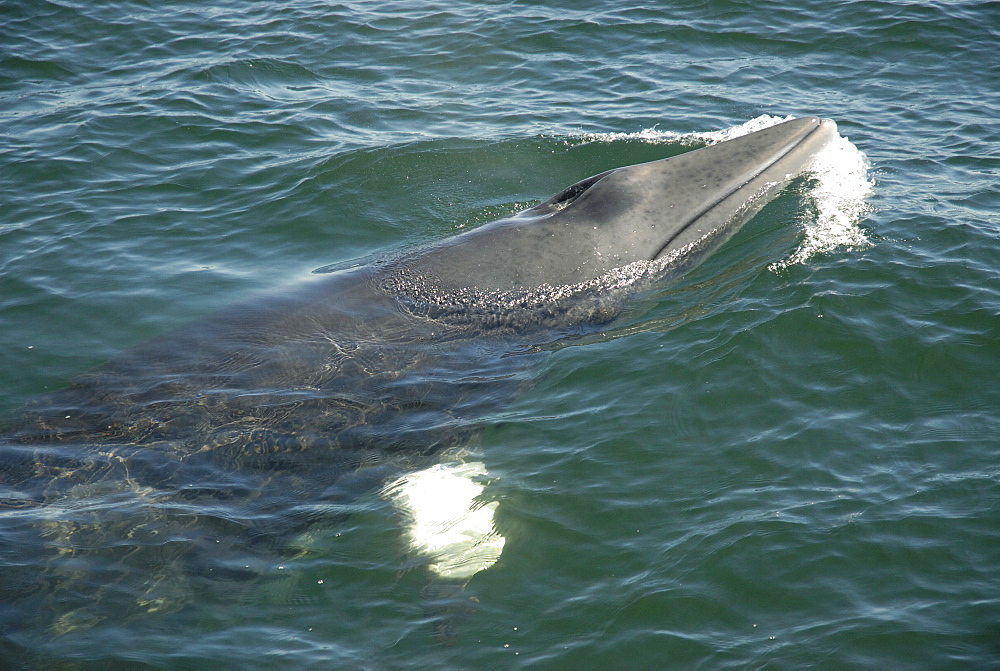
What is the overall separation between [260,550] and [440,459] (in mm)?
2018

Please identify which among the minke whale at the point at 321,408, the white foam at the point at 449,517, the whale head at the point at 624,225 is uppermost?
the whale head at the point at 624,225

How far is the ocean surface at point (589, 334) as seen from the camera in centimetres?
732

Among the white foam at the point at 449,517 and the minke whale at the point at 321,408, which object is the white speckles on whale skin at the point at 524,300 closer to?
the minke whale at the point at 321,408

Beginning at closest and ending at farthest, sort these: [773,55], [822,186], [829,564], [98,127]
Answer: [829,564] < [822,186] < [98,127] < [773,55]

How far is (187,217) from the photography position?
14.2m

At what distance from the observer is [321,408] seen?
886cm

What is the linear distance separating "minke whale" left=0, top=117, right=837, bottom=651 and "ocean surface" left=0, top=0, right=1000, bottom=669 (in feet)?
0.28

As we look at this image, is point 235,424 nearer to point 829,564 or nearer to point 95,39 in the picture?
point 829,564

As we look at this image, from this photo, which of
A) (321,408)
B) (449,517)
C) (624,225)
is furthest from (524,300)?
(449,517)

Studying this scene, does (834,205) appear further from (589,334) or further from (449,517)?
(449,517)

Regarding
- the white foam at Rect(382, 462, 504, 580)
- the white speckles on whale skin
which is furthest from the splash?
the white foam at Rect(382, 462, 504, 580)

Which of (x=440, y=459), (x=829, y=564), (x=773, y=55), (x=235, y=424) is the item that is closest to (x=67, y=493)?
(x=235, y=424)

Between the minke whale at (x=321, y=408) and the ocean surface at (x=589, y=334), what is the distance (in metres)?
0.09

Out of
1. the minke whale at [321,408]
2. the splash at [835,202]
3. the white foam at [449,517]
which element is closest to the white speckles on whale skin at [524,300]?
the minke whale at [321,408]
